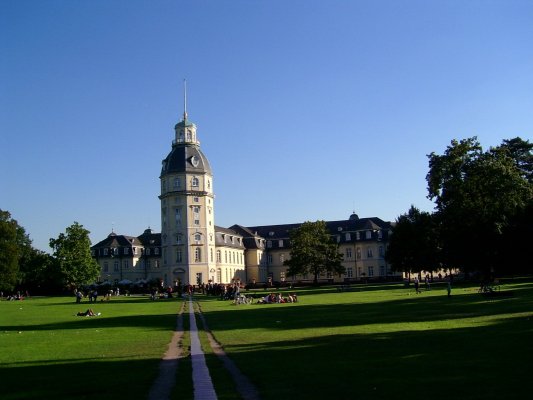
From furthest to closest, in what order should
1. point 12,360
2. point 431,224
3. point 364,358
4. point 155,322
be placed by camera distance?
point 431,224, point 155,322, point 12,360, point 364,358

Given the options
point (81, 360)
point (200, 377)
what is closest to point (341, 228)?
point (81, 360)

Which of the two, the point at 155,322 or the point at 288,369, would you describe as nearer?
the point at 288,369

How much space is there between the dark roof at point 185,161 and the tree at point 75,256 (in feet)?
60.9

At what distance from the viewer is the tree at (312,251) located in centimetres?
9525

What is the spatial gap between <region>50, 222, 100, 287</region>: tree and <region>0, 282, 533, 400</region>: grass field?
202ft

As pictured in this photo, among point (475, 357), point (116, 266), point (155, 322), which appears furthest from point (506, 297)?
point (116, 266)

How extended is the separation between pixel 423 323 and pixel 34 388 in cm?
1546

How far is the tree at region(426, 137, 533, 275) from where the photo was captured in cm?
5603

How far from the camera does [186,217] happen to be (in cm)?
10006

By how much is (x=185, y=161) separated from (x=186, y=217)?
9198 mm

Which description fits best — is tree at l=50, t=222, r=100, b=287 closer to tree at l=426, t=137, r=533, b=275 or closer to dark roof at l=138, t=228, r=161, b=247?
dark roof at l=138, t=228, r=161, b=247

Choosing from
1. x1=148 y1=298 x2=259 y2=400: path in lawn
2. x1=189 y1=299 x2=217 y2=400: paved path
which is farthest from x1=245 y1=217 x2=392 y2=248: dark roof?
x1=189 y1=299 x2=217 y2=400: paved path

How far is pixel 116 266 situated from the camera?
117 meters

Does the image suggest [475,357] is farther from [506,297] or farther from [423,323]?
[506,297]
